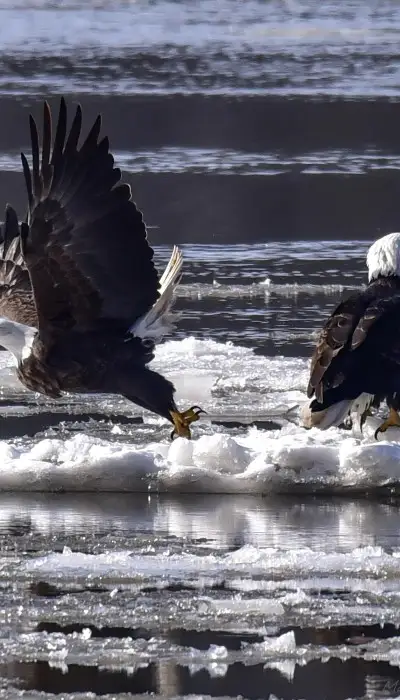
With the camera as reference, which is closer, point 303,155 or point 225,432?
point 225,432

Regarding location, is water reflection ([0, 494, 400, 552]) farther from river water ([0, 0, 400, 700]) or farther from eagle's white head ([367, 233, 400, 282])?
eagle's white head ([367, 233, 400, 282])

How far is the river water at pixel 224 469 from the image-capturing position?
13.5ft

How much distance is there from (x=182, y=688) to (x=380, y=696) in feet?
1.44

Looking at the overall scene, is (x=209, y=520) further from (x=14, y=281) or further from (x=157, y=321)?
(x=14, y=281)

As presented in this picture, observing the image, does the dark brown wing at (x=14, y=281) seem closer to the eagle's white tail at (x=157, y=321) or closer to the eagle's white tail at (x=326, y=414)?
the eagle's white tail at (x=157, y=321)

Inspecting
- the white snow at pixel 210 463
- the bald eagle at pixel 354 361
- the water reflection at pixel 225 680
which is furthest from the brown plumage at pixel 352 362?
the water reflection at pixel 225 680

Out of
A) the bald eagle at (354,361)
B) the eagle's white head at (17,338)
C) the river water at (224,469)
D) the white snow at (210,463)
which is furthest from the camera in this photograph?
the eagle's white head at (17,338)

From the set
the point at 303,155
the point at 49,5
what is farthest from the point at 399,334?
the point at 49,5

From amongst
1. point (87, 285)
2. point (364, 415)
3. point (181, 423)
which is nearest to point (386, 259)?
point (364, 415)

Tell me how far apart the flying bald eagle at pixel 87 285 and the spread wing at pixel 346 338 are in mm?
612

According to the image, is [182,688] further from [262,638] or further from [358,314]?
[358,314]

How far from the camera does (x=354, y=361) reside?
20.1 feet

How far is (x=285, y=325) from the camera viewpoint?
335 inches

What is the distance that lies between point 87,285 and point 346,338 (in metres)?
0.93
